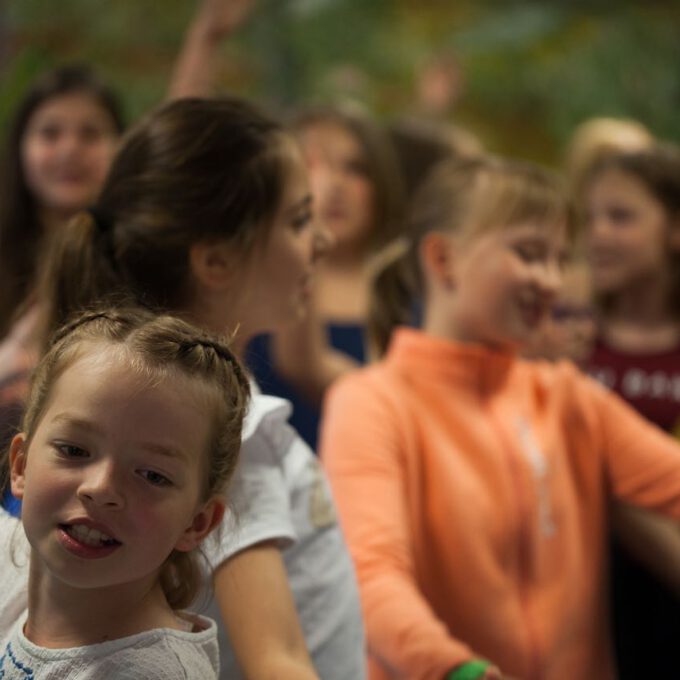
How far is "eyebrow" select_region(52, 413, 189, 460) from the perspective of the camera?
1.09 m

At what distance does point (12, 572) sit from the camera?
1.23 m

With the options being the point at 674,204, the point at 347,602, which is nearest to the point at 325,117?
the point at 674,204

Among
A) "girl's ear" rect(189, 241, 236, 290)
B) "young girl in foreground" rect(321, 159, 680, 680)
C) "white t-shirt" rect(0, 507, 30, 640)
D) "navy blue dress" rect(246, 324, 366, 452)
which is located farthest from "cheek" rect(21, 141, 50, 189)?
"white t-shirt" rect(0, 507, 30, 640)

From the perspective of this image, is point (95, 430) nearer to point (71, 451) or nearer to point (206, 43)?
A: point (71, 451)

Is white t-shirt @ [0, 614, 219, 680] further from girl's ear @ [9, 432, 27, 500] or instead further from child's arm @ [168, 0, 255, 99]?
child's arm @ [168, 0, 255, 99]

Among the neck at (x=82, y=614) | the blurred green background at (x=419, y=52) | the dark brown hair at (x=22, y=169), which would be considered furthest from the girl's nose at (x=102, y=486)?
the blurred green background at (x=419, y=52)

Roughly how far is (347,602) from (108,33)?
360cm

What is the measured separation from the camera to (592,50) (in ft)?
15.3

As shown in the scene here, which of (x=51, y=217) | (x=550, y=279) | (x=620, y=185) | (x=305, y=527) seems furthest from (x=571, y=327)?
(x=305, y=527)

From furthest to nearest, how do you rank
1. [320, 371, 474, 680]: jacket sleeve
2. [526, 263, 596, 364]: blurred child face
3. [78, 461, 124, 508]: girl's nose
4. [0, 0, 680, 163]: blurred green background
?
[0, 0, 680, 163]: blurred green background, [526, 263, 596, 364]: blurred child face, [320, 371, 474, 680]: jacket sleeve, [78, 461, 124, 508]: girl's nose

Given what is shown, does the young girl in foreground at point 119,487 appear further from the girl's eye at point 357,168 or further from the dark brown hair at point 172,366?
the girl's eye at point 357,168

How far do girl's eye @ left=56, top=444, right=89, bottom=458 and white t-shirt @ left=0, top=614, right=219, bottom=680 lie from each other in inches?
7.3

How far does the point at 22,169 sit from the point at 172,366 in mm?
2058

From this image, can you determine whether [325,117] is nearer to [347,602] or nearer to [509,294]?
[509,294]
